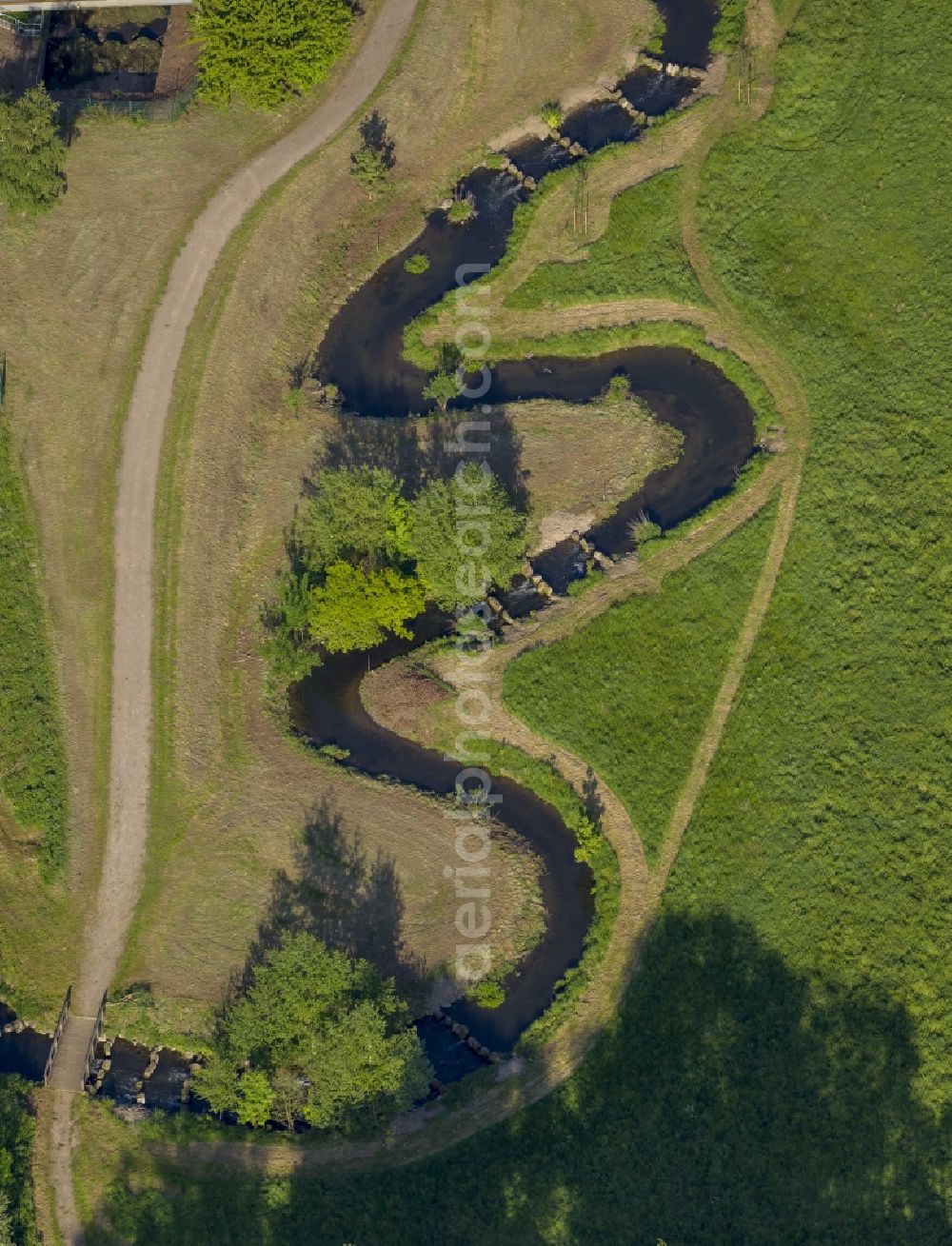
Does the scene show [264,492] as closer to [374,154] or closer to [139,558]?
[139,558]

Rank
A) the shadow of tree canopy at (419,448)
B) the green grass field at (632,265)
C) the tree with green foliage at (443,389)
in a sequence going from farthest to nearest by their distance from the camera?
the green grass field at (632,265), the tree with green foliage at (443,389), the shadow of tree canopy at (419,448)

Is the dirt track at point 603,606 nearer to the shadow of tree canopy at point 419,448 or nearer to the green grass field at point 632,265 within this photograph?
the green grass field at point 632,265

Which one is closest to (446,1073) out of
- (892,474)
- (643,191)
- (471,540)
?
(471,540)

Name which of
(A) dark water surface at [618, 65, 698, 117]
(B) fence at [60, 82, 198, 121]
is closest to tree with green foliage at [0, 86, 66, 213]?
(B) fence at [60, 82, 198, 121]

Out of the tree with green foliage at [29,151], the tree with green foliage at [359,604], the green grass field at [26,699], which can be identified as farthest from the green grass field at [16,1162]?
the tree with green foliage at [29,151]


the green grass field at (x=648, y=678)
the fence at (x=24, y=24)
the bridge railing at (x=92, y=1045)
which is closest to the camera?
the bridge railing at (x=92, y=1045)

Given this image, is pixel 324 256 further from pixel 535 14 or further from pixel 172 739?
pixel 172 739
